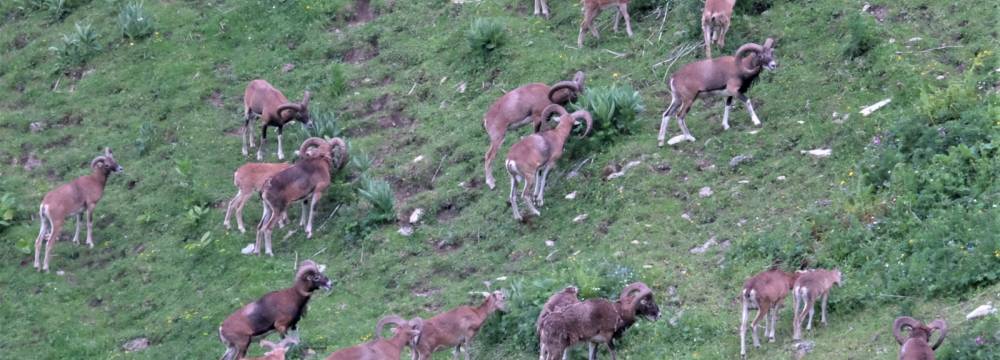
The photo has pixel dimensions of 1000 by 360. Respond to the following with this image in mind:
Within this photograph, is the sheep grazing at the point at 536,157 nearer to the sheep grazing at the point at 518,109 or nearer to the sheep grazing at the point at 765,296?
the sheep grazing at the point at 518,109

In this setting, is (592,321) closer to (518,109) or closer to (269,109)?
(518,109)

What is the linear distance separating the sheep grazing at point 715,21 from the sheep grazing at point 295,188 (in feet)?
20.2

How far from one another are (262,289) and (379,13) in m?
8.91

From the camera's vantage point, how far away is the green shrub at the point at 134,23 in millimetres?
27922

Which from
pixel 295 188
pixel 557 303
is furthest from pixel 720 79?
pixel 295 188

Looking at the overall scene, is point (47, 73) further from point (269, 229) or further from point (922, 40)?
point (922, 40)

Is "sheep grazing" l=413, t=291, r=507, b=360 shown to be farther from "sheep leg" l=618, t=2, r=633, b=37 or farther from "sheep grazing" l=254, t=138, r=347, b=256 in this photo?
"sheep leg" l=618, t=2, r=633, b=37

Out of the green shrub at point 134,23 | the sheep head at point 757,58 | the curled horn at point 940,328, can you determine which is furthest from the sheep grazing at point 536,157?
the green shrub at point 134,23

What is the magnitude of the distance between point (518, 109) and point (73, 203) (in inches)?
287

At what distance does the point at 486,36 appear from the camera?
2397cm

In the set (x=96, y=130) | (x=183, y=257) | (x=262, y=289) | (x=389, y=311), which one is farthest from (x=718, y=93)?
(x=96, y=130)

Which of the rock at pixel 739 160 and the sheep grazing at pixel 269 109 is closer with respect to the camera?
the rock at pixel 739 160

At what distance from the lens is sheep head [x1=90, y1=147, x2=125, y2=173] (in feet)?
73.8

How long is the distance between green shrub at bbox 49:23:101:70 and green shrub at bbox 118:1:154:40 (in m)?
0.60
